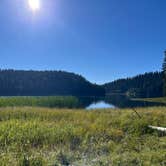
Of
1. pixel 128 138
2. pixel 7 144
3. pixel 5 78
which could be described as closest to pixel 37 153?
pixel 7 144

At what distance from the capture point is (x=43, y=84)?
497ft

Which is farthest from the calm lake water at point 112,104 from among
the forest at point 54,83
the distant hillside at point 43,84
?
the distant hillside at point 43,84

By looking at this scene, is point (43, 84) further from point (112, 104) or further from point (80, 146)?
point (80, 146)

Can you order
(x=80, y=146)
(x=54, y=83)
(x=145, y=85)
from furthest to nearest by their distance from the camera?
(x=54, y=83) < (x=145, y=85) < (x=80, y=146)

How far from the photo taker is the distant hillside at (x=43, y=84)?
138750 millimetres

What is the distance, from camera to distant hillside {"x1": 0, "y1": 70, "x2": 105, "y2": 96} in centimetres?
13875

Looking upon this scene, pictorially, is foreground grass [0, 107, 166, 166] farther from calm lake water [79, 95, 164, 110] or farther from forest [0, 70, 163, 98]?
forest [0, 70, 163, 98]

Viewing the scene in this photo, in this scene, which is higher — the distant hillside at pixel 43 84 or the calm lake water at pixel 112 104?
the distant hillside at pixel 43 84

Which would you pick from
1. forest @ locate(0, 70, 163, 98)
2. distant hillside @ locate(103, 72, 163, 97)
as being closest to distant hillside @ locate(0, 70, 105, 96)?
forest @ locate(0, 70, 163, 98)

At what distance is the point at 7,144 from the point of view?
8.89 m

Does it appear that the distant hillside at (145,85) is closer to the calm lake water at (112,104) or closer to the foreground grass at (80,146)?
the calm lake water at (112,104)

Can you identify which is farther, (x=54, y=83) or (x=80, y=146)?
(x=54, y=83)

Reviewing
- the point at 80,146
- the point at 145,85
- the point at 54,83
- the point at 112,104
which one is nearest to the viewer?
the point at 80,146

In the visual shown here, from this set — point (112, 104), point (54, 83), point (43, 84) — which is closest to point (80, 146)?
point (112, 104)
